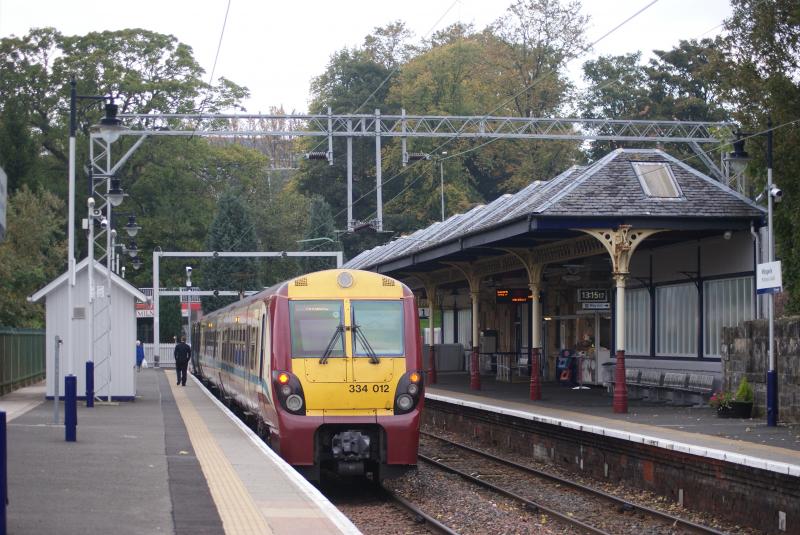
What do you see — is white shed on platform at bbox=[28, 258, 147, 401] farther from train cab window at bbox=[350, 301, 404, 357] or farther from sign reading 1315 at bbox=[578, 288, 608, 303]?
train cab window at bbox=[350, 301, 404, 357]

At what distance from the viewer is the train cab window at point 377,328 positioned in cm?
1541

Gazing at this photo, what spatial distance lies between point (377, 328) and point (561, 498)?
331 centimetres

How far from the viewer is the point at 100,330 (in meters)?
26.2

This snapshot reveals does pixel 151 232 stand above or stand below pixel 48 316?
above

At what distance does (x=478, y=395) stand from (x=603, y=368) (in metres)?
3.52

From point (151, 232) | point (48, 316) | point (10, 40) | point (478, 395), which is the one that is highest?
point (10, 40)

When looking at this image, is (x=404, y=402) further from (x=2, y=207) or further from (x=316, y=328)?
(x=2, y=207)

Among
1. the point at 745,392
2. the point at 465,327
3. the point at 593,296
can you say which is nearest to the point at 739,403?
the point at 745,392

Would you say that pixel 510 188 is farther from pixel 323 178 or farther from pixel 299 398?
pixel 299 398

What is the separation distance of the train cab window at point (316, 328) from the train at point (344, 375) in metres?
0.01

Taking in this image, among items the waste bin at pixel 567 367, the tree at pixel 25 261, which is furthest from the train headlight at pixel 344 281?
the tree at pixel 25 261

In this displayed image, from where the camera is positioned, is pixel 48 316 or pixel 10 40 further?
pixel 10 40

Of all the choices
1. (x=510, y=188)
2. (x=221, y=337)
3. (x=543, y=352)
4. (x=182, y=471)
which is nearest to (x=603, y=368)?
(x=543, y=352)

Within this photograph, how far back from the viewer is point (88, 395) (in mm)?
23344
